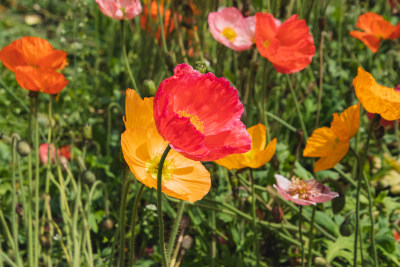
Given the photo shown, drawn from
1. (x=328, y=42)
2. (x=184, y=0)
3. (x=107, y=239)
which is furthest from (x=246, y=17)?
(x=328, y=42)

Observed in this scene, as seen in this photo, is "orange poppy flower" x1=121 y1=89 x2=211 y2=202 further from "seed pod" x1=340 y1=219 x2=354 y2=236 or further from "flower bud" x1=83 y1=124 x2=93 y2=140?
"flower bud" x1=83 y1=124 x2=93 y2=140

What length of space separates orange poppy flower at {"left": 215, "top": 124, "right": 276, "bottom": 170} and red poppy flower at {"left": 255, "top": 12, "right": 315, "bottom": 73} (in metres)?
0.24

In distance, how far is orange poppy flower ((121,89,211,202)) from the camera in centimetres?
76

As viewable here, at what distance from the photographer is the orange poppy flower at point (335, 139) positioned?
1031 mm

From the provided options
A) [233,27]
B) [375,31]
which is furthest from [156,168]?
[375,31]

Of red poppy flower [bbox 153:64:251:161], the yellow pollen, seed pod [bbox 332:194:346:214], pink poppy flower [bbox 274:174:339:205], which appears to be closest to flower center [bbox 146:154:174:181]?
red poppy flower [bbox 153:64:251:161]

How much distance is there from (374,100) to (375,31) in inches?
33.3

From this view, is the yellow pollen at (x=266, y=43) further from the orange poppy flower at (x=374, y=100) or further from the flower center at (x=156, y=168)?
the flower center at (x=156, y=168)

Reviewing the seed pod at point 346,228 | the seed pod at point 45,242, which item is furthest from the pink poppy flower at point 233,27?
the seed pod at point 45,242

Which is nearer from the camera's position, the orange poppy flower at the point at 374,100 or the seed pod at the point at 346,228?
the orange poppy flower at the point at 374,100

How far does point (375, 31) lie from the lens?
1.72 m

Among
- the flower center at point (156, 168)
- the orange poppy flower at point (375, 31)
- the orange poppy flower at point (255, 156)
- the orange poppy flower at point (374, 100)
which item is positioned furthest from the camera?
the orange poppy flower at point (375, 31)

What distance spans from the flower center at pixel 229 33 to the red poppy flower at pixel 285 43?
145 millimetres

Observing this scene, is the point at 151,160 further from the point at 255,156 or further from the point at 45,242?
the point at 45,242
